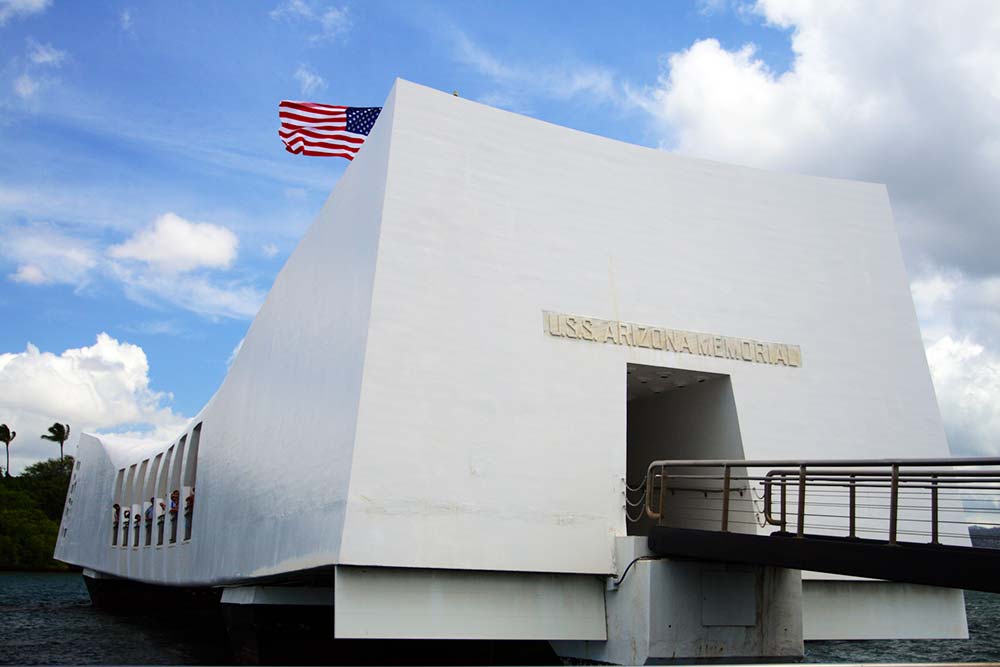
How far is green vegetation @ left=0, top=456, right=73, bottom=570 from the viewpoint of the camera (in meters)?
59.7

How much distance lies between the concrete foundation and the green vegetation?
54.7 metres

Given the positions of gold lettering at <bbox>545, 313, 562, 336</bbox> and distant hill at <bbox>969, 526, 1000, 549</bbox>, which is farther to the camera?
gold lettering at <bbox>545, 313, 562, 336</bbox>

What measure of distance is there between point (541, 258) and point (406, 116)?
2.47m

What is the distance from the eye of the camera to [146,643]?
2295cm

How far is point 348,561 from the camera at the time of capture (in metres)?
10.3

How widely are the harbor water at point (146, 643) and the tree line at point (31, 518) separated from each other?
25786 mm

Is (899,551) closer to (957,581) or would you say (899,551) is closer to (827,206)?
(957,581)

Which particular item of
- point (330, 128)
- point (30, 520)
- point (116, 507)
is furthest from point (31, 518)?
point (330, 128)

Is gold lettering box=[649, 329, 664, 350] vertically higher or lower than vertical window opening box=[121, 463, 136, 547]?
lower

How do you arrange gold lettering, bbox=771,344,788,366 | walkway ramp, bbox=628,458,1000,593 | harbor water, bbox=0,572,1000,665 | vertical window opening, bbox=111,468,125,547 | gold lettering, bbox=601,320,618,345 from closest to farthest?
walkway ramp, bbox=628,458,1000,593, gold lettering, bbox=601,320,618,345, gold lettering, bbox=771,344,788,366, harbor water, bbox=0,572,1000,665, vertical window opening, bbox=111,468,125,547

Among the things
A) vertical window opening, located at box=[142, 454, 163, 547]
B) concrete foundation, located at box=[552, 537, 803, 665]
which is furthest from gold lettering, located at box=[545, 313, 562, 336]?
vertical window opening, located at box=[142, 454, 163, 547]

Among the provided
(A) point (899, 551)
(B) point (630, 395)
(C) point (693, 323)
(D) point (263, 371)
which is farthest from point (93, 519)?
(A) point (899, 551)

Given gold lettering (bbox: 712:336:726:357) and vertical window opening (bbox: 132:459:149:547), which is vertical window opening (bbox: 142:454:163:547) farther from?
gold lettering (bbox: 712:336:726:357)

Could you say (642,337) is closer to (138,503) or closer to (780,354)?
(780,354)
